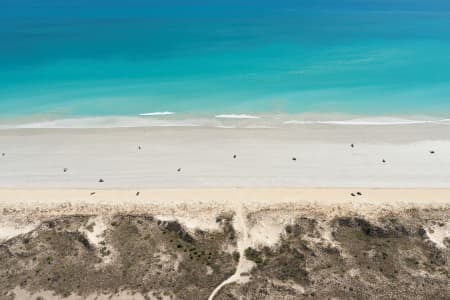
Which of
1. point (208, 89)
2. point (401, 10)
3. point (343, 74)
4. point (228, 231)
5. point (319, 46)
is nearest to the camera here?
point (228, 231)

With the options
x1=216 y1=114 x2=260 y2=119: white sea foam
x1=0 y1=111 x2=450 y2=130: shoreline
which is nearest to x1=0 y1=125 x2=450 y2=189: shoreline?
x1=0 y1=111 x2=450 y2=130: shoreline

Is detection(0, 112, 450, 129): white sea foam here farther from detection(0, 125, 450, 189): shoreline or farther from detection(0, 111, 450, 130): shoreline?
detection(0, 125, 450, 189): shoreline

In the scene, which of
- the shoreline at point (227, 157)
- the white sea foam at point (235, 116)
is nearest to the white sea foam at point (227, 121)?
the white sea foam at point (235, 116)

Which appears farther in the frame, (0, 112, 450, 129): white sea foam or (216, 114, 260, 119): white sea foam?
(216, 114, 260, 119): white sea foam

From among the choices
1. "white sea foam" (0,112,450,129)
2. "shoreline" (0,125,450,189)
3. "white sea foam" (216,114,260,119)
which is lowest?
"shoreline" (0,125,450,189)

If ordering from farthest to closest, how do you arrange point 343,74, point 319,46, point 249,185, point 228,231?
point 319,46
point 343,74
point 249,185
point 228,231

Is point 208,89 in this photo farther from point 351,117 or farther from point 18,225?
point 18,225

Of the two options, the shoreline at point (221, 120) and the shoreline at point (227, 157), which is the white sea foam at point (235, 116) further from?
the shoreline at point (227, 157)

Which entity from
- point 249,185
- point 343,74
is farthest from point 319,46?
point 249,185
